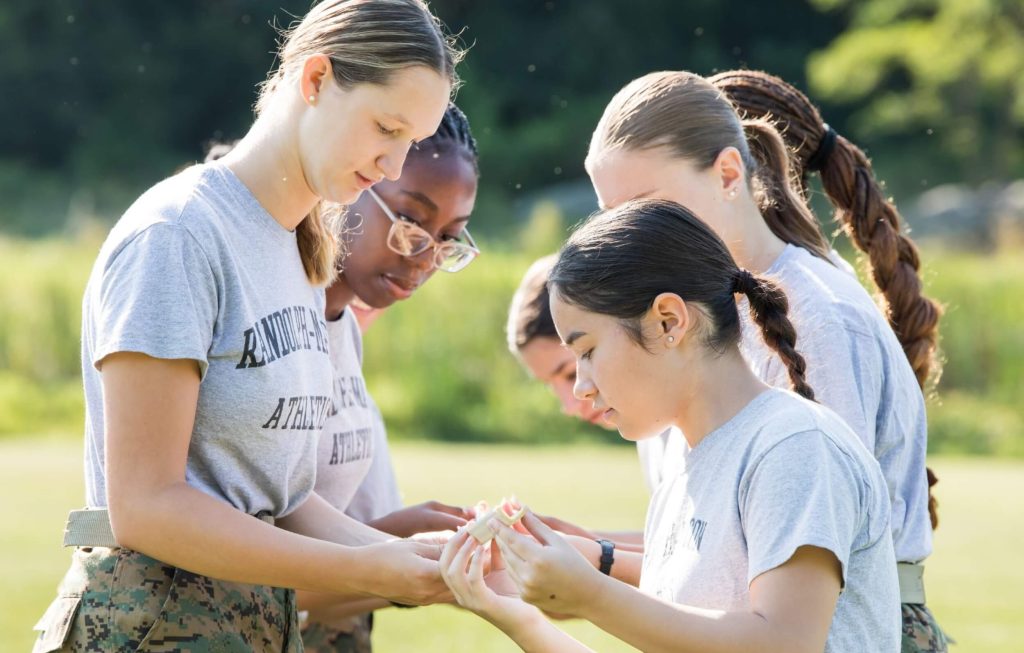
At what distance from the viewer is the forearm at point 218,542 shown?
269cm

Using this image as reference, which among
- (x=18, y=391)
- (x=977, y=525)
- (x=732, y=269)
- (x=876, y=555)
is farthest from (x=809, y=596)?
(x=18, y=391)

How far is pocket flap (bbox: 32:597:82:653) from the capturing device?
2771mm

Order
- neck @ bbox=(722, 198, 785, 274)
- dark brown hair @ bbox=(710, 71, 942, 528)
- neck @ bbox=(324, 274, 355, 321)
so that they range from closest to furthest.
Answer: neck @ bbox=(722, 198, 785, 274) → dark brown hair @ bbox=(710, 71, 942, 528) → neck @ bbox=(324, 274, 355, 321)

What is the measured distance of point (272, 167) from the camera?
3.01 metres

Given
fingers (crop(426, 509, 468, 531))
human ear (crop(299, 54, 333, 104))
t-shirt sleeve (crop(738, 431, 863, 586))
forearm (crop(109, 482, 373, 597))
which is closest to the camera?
t-shirt sleeve (crop(738, 431, 863, 586))

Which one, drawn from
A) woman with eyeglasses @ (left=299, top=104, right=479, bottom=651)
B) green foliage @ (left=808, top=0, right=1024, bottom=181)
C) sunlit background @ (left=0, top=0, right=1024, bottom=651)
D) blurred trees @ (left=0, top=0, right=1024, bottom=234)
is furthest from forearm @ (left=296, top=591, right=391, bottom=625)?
green foliage @ (left=808, top=0, right=1024, bottom=181)

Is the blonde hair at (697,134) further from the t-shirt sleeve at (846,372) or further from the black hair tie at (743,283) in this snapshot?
the black hair tie at (743,283)

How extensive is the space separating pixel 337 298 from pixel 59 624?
1387 millimetres

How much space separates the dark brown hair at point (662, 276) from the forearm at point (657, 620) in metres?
0.51

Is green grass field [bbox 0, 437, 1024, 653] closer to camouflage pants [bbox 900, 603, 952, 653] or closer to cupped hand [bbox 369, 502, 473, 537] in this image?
cupped hand [bbox 369, 502, 473, 537]

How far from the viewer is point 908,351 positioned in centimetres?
367

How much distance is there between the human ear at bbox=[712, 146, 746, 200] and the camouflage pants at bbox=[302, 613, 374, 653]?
1800 mm

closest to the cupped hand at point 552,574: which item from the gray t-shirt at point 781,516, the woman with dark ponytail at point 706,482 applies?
the woman with dark ponytail at point 706,482

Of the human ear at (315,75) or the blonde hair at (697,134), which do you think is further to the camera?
the blonde hair at (697,134)
